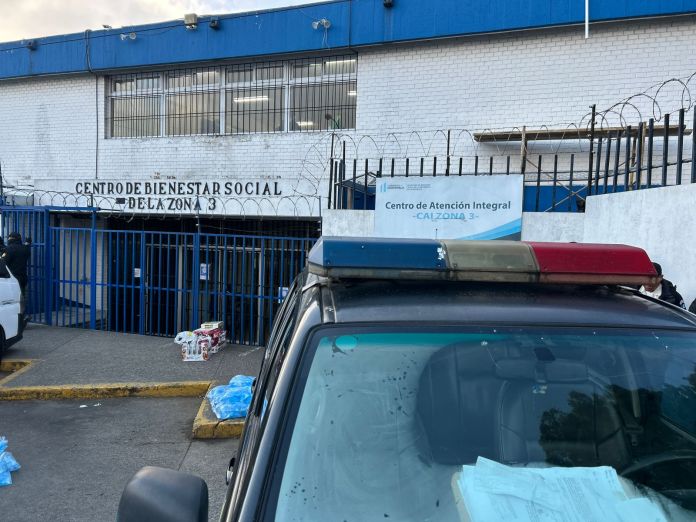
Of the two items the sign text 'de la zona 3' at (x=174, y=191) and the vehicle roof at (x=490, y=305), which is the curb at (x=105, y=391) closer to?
the sign text 'de la zona 3' at (x=174, y=191)

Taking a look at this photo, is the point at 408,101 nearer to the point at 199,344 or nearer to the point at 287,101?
the point at 287,101

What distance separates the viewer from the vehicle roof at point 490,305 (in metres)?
1.63

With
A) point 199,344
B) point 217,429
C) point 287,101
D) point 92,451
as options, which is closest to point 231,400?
point 217,429

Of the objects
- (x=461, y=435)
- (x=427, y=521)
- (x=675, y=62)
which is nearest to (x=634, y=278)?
(x=461, y=435)

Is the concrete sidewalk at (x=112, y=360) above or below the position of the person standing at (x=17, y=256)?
below

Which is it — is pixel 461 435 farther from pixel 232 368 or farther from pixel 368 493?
pixel 232 368

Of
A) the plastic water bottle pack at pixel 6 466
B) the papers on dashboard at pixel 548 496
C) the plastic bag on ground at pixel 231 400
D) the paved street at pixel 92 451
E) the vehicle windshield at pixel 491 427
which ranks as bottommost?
the paved street at pixel 92 451

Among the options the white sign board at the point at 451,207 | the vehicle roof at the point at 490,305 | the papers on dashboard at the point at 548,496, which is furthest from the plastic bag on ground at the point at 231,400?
the papers on dashboard at the point at 548,496

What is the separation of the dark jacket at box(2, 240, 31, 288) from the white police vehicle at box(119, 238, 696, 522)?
9911mm

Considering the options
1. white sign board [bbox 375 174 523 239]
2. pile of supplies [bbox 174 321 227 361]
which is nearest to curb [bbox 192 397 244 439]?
pile of supplies [bbox 174 321 227 361]

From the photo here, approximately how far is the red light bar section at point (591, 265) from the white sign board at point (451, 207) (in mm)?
5514

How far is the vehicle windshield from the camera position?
4.81 feet

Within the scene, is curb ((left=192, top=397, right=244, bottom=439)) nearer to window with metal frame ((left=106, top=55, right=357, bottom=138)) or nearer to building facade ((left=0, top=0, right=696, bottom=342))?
building facade ((left=0, top=0, right=696, bottom=342))

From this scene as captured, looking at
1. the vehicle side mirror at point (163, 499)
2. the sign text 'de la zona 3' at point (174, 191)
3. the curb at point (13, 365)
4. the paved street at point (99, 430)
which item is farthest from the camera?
the sign text 'de la zona 3' at point (174, 191)
